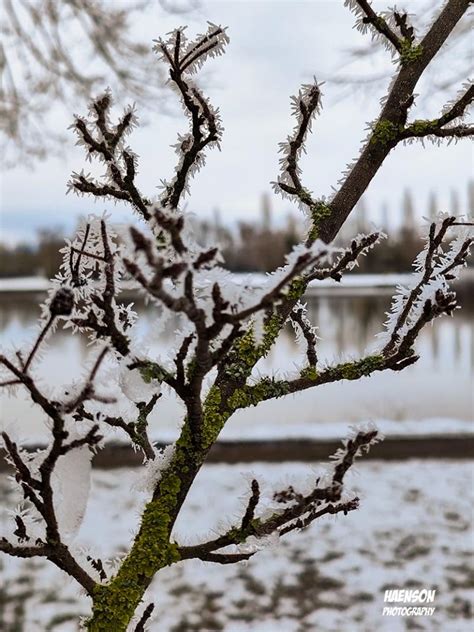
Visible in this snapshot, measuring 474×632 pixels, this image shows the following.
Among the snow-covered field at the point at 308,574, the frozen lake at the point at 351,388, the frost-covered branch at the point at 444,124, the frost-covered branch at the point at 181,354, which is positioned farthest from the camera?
the frozen lake at the point at 351,388

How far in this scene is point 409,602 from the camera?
10.5 feet

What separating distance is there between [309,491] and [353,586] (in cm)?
278

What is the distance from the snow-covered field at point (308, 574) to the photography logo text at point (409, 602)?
0.04 metres

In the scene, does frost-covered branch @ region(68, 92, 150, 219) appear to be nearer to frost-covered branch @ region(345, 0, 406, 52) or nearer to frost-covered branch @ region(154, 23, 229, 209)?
frost-covered branch @ region(154, 23, 229, 209)

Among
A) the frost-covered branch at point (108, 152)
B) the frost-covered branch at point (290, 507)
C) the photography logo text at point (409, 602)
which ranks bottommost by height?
the photography logo text at point (409, 602)

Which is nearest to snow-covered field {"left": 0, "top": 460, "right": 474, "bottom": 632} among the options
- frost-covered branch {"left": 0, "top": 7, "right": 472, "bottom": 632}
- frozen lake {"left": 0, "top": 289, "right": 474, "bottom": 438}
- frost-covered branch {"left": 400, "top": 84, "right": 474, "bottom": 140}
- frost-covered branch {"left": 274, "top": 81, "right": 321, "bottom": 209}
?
frozen lake {"left": 0, "top": 289, "right": 474, "bottom": 438}

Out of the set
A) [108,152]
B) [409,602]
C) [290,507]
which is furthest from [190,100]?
[409,602]

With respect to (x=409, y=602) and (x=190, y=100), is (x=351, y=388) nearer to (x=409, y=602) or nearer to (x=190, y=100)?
(x=409, y=602)

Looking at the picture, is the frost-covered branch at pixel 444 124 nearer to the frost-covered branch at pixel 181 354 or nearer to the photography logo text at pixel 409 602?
the frost-covered branch at pixel 181 354

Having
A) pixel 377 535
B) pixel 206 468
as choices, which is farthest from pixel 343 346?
pixel 377 535

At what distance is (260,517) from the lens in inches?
40.2

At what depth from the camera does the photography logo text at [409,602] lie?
3.09 m

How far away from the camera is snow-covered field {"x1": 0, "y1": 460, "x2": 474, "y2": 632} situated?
122 inches

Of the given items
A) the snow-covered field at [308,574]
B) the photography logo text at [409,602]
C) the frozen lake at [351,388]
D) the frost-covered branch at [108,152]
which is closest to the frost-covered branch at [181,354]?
the frost-covered branch at [108,152]
